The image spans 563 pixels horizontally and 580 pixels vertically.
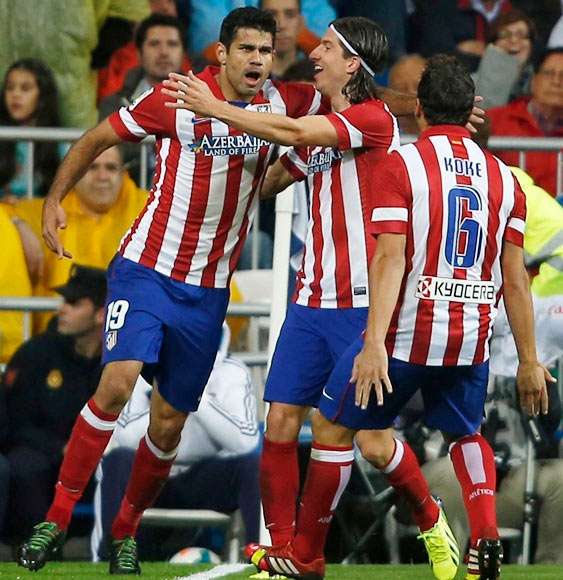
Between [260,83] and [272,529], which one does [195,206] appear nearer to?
[260,83]

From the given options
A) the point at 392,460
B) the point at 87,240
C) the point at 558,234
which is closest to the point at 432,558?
the point at 392,460

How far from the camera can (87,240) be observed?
25.3ft

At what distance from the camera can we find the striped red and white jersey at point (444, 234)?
16.8 feet

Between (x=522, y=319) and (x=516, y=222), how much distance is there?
1.19 ft

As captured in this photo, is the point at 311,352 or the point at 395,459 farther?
the point at 395,459

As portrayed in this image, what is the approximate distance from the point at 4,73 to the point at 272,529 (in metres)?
3.56

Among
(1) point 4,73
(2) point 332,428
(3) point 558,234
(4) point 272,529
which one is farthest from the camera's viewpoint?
(1) point 4,73

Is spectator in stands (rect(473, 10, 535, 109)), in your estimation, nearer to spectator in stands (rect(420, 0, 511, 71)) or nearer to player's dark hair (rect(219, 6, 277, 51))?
spectator in stands (rect(420, 0, 511, 71))

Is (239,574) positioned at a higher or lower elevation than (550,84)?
lower

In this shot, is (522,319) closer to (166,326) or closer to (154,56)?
(166,326)

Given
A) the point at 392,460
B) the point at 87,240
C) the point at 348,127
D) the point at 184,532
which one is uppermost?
the point at 348,127

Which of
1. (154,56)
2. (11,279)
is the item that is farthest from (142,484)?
(154,56)

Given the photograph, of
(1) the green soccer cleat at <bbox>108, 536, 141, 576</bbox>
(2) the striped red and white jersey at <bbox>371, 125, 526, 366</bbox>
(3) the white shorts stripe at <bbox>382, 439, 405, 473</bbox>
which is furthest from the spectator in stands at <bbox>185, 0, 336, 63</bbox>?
(2) the striped red and white jersey at <bbox>371, 125, 526, 366</bbox>

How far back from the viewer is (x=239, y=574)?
6273mm
